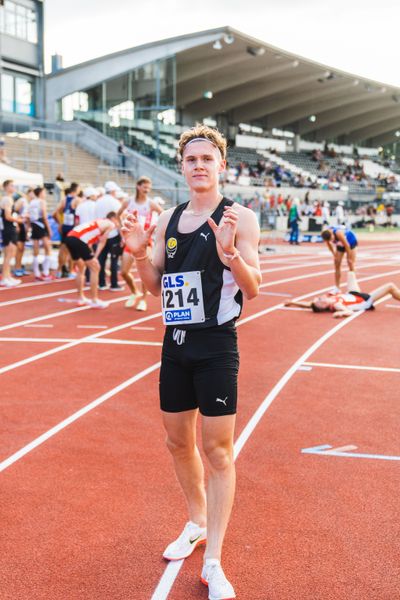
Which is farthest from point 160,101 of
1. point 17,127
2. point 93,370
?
point 93,370

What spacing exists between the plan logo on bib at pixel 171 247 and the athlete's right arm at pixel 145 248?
0.38ft

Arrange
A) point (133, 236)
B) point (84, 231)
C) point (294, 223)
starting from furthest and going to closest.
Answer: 1. point (294, 223)
2. point (84, 231)
3. point (133, 236)

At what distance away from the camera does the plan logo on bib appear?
3.16 meters

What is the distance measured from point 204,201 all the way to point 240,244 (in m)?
0.29

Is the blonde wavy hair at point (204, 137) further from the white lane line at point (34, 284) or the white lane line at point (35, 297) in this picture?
the white lane line at point (34, 284)

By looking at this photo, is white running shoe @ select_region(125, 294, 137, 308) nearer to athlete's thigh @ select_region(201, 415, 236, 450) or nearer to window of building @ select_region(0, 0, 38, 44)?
athlete's thigh @ select_region(201, 415, 236, 450)

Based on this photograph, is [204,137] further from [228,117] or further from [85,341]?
[228,117]

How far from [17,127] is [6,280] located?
73.9ft

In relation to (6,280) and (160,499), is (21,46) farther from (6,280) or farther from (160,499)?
(160,499)

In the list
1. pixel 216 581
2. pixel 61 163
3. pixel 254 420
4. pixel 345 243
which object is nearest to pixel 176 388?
pixel 216 581

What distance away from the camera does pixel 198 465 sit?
342cm

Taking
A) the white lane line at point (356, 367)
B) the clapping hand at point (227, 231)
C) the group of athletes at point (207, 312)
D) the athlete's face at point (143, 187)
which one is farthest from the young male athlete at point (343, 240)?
the clapping hand at point (227, 231)

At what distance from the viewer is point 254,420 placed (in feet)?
18.2

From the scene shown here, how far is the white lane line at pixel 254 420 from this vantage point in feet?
10.2
